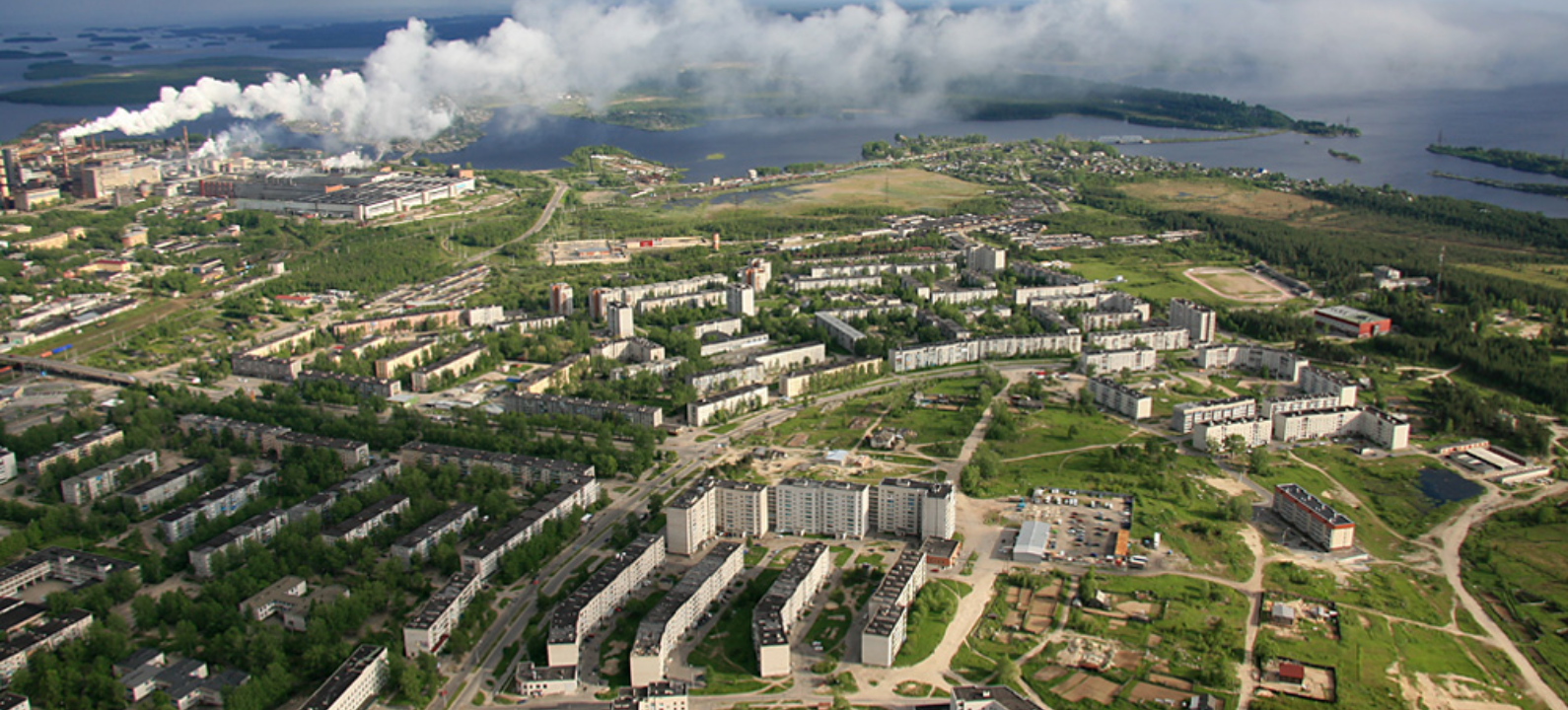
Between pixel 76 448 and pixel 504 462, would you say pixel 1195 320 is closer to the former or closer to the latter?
pixel 504 462

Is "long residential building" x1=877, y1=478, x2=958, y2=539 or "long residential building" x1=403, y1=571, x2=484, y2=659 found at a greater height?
"long residential building" x1=877, y1=478, x2=958, y2=539

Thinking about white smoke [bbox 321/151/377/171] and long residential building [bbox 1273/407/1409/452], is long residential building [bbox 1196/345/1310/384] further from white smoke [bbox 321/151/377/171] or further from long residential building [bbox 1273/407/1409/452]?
white smoke [bbox 321/151/377/171]

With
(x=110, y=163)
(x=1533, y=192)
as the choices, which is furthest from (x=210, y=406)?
(x=1533, y=192)

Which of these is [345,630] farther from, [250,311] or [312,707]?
[250,311]

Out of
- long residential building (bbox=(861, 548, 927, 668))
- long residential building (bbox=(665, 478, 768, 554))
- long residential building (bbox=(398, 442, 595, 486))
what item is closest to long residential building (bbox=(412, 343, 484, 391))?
long residential building (bbox=(398, 442, 595, 486))

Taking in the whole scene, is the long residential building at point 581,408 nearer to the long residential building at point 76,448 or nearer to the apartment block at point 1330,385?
the long residential building at point 76,448
